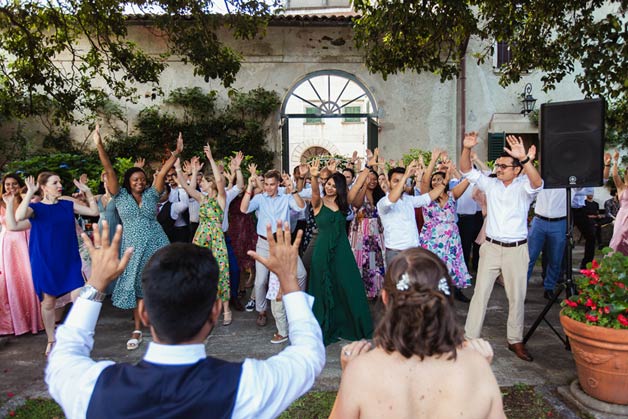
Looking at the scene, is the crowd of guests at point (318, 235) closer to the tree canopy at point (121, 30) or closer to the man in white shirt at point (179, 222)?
the man in white shirt at point (179, 222)

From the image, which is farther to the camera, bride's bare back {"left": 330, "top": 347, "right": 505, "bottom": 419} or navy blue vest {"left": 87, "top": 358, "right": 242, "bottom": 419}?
bride's bare back {"left": 330, "top": 347, "right": 505, "bottom": 419}

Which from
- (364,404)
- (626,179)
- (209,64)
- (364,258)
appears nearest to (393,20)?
(209,64)

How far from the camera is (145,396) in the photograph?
1351mm

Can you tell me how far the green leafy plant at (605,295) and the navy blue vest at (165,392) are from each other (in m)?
3.22

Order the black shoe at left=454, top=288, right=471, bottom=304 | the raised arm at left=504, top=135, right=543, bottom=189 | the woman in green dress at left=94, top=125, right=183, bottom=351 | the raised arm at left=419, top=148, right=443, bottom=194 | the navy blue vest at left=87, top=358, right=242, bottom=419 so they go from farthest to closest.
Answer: the black shoe at left=454, top=288, right=471, bottom=304
the raised arm at left=419, top=148, right=443, bottom=194
the woman in green dress at left=94, top=125, right=183, bottom=351
the raised arm at left=504, top=135, right=543, bottom=189
the navy blue vest at left=87, top=358, right=242, bottom=419

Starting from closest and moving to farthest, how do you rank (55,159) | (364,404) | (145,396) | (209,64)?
(145,396), (364,404), (209,64), (55,159)

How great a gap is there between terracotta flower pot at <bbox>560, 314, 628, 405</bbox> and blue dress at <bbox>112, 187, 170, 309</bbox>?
4.17 m

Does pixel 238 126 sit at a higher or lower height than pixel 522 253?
higher

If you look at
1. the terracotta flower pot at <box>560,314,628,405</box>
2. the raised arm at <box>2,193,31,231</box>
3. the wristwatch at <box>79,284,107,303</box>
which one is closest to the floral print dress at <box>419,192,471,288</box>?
the terracotta flower pot at <box>560,314,628,405</box>

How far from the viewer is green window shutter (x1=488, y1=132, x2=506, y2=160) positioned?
14445 millimetres

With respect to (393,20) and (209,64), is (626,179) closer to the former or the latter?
(393,20)

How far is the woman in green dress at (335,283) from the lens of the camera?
5.14 m

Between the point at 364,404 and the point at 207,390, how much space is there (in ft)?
1.92

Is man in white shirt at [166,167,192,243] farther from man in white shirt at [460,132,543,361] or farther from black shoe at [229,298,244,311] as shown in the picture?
man in white shirt at [460,132,543,361]
